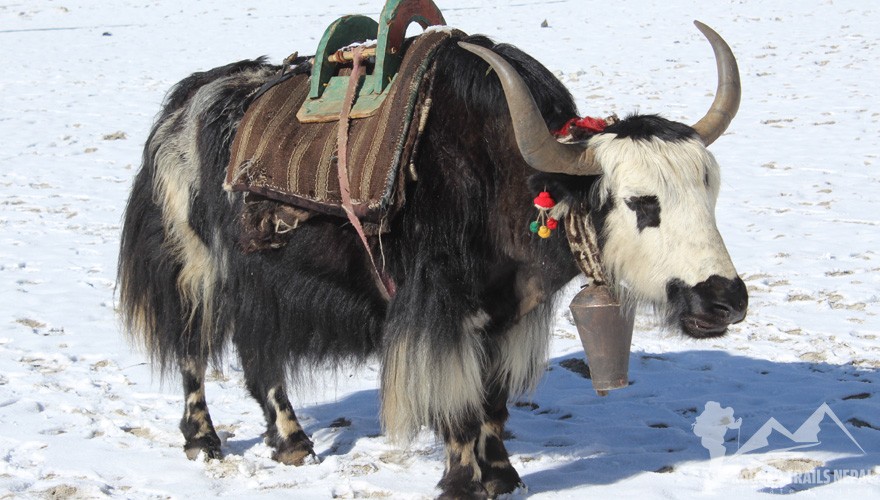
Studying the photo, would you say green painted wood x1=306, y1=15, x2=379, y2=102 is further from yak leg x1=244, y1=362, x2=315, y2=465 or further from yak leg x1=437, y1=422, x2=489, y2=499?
yak leg x1=437, y1=422, x2=489, y2=499

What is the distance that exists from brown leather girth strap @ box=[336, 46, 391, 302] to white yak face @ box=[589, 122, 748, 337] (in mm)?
646

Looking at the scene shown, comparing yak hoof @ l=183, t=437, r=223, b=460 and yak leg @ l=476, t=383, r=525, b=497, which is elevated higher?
yak leg @ l=476, t=383, r=525, b=497

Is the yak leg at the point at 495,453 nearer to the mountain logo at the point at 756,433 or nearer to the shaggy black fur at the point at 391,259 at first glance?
the shaggy black fur at the point at 391,259

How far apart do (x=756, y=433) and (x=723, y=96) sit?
121cm

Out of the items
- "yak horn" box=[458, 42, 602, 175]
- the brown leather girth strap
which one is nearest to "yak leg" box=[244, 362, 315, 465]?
the brown leather girth strap

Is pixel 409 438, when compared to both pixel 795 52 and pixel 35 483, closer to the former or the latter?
pixel 35 483

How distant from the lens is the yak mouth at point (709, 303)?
2381mm

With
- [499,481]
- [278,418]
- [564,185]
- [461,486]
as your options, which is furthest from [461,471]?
[564,185]

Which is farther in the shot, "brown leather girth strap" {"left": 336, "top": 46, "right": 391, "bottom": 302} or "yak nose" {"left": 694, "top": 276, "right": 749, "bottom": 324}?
"brown leather girth strap" {"left": 336, "top": 46, "right": 391, "bottom": 302}

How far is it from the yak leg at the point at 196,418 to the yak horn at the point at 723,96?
1.91 metres

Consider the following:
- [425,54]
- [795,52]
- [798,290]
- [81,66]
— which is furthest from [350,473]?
[81,66]

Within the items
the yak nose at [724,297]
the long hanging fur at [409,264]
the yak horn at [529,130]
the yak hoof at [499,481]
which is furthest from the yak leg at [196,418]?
the yak nose at [724,297]

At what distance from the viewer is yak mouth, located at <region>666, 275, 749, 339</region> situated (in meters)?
2.38

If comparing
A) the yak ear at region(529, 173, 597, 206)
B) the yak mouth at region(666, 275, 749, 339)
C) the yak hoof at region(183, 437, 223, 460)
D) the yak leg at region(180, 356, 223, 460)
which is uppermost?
the yak ear at region(529, 173, 597, 206)
